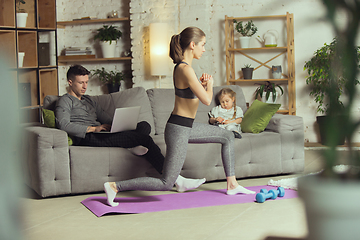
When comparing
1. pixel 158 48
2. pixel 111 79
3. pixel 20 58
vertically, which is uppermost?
pixel 158 48

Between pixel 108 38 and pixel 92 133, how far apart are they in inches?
108

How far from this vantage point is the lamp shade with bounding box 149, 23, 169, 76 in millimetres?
4934

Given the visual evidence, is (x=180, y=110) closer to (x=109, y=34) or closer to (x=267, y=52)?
(x=267, y=52)

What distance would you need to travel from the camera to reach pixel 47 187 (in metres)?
2.76

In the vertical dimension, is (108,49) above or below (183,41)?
above

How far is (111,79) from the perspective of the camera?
5.45 metres

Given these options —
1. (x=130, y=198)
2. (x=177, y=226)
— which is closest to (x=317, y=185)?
(x=177, y=226)

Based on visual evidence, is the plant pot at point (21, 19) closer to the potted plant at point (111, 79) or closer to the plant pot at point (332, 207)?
the potted plant at point (111, 79)

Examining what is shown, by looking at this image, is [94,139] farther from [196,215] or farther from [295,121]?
[295,121]

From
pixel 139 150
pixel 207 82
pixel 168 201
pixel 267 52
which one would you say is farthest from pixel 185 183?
pixel 267 52

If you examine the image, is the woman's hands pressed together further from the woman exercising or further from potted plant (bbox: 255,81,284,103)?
potted plant (bbox: 255,81,284,103)

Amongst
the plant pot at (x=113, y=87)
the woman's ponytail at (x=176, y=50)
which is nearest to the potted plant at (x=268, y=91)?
the plant pot at (x=113, y=87)

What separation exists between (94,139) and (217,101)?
4.54 feet

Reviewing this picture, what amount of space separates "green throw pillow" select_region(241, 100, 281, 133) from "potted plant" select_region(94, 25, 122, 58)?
109 inches
